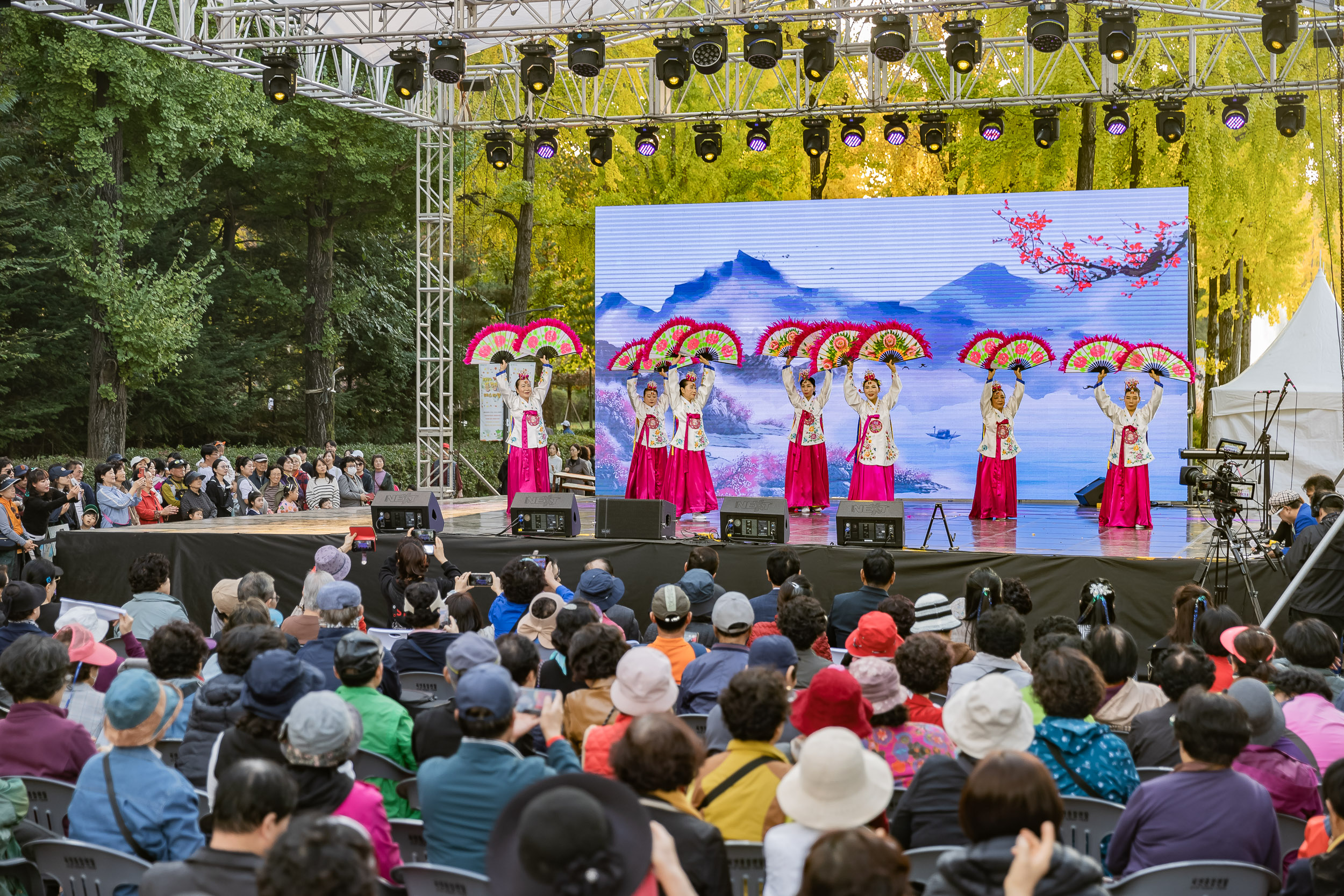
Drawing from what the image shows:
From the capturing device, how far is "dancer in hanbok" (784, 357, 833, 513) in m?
12.0

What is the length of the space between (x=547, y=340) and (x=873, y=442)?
134 inches

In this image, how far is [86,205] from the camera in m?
17.0

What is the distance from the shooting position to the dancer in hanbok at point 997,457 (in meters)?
12.0

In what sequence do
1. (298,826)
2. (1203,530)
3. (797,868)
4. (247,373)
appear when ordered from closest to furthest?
(298,826) < (797,868) < (1203,530) < (247,373)

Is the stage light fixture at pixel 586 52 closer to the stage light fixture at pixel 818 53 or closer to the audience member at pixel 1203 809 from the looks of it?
the stage light fixture at pixel 818 53

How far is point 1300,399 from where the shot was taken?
14.7m

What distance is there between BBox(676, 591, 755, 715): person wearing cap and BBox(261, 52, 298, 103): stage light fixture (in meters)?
8.93

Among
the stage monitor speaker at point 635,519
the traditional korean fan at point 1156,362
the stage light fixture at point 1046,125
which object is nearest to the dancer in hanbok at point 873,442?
the traditional korean fan at point 1156,362

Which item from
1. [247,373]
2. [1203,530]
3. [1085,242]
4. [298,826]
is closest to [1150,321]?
[1085,242]

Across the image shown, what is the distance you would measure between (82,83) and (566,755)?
15464 millimetres

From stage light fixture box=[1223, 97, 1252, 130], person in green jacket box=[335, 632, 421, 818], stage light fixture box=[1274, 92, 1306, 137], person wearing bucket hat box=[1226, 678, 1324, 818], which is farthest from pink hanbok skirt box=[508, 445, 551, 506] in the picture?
person wearing bucket hat box=[1226, 678, 1324, 818]

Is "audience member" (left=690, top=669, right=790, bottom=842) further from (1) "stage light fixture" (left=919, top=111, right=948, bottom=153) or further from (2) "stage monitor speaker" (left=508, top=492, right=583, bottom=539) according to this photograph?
(1) "stage light fixture" (left=919, top=111, right=948, bottom=153)

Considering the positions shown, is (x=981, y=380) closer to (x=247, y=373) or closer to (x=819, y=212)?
(x=819, y=212)

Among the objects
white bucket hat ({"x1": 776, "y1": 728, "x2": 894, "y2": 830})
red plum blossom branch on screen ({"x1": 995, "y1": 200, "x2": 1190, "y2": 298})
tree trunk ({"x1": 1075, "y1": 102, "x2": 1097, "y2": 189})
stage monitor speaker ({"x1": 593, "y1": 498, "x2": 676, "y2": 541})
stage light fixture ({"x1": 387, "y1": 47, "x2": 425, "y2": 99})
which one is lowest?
white bucket hat ({"x1": 776, "y1": 728, "x2": 894, "y2": 830})
